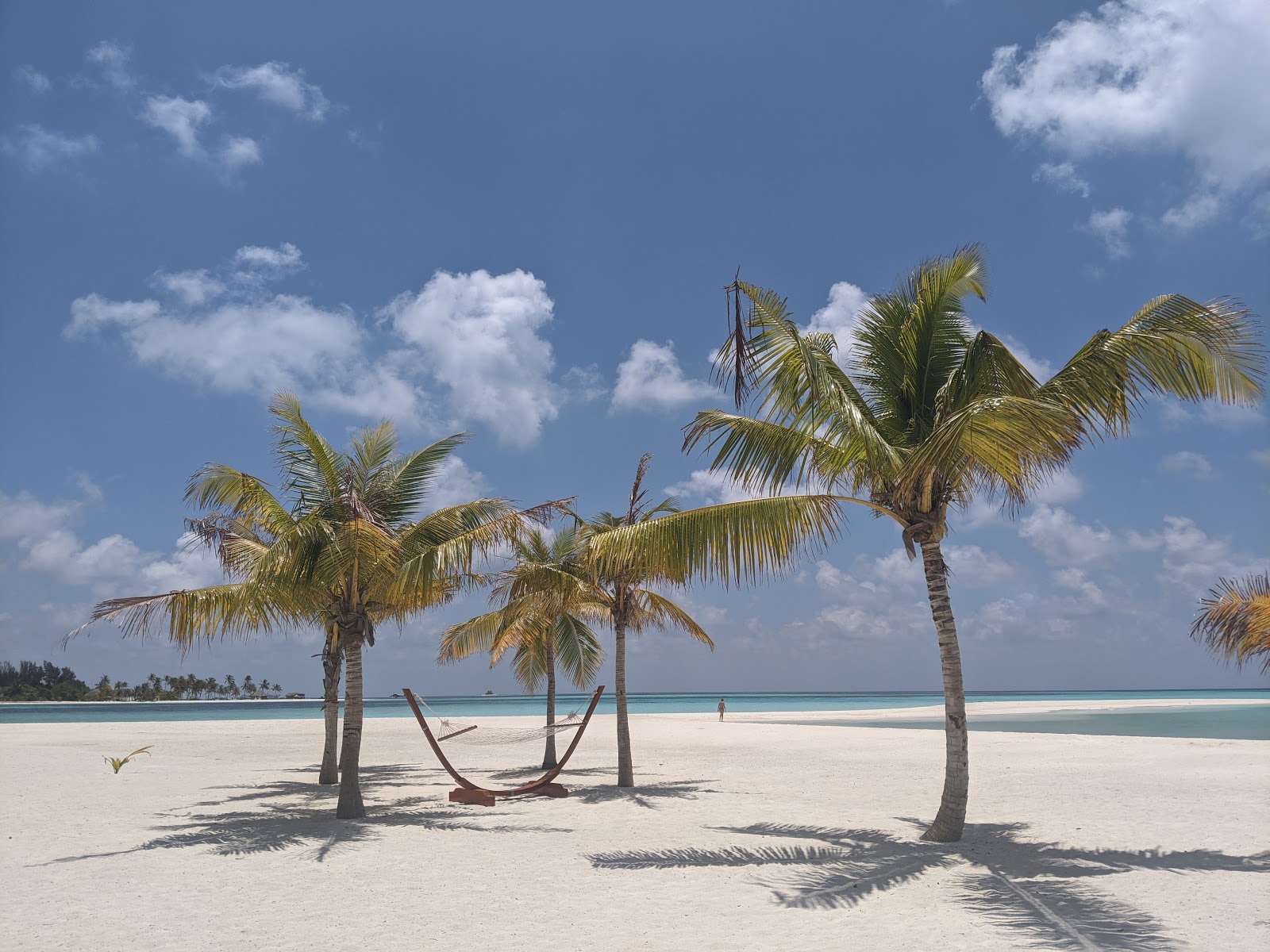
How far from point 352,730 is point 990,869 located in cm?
686

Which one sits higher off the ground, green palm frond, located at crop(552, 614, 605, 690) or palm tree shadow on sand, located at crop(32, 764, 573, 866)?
green palm frond, located at crop(552, 614, 605, 690)

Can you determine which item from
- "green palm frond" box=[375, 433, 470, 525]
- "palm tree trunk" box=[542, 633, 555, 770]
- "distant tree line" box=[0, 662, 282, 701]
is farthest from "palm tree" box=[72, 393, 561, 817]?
"distant tree line" box=[0, 662, 282, 701]

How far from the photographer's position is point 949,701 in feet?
25.6

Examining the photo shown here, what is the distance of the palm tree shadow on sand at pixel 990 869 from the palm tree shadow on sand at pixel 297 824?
99.7 inches

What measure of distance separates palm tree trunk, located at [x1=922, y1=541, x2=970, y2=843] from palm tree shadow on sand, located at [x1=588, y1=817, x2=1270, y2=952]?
231 mm

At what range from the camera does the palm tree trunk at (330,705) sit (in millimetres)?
13148

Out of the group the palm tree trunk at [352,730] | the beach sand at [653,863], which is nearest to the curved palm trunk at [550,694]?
the beach sand at [653,863]

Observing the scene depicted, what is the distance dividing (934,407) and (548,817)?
665cm

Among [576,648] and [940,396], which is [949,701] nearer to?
[940,396]

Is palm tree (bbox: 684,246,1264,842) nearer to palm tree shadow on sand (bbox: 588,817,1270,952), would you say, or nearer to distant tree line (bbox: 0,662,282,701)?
palm tree shadow on sand (bbox: 588,817,1270,952)

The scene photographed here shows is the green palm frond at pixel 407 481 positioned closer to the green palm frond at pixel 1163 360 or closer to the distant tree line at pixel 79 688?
the green palm frond at pixel 1163 360

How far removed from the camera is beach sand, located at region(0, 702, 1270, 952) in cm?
565

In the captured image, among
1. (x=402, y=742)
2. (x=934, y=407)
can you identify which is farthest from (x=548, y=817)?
(x=402, y=742)

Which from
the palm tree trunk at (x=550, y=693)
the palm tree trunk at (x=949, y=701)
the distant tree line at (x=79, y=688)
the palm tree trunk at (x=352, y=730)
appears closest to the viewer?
the palm tree trunk at (x=949, y=701)
